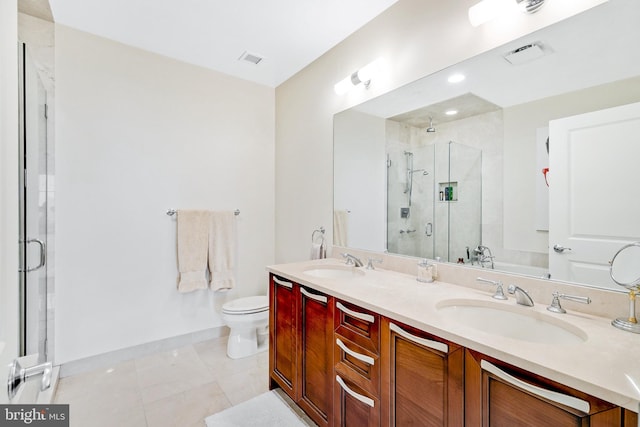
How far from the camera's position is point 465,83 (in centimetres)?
160

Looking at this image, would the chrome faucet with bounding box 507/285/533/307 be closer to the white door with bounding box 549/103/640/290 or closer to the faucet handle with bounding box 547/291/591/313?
the faucet handle with bounding box 547/291/591/313

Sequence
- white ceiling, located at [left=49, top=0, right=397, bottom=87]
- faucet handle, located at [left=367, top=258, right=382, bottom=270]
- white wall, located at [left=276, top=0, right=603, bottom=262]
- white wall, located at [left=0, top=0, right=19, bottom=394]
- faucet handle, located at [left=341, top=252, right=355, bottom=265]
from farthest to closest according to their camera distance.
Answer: faucet handle, located at [left=341, top=252, right=355, bottom=265], faucet handle, located at [left=367, top=258, right=382, bottom=270], white ceiling, located at [left=49, top=0, right=397, bottom=87], white wall, located at [left=276, top=0, right=603, bottom=262], white wall, located at [left=0, top=0, right=19, bottom=394]

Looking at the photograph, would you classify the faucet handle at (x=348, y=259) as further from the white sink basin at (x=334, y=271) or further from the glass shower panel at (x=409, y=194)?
the glass shower panel at (x=409, y=194)

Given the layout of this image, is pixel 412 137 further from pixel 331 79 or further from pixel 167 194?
pixel 167 194

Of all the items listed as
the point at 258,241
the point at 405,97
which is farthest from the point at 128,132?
the point at 405,97

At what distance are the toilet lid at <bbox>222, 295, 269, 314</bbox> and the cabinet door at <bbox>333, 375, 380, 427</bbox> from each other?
3.82 ft

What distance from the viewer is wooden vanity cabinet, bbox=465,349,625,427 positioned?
715 millimetres

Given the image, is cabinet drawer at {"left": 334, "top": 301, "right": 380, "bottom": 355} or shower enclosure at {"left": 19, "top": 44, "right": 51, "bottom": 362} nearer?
cabinet drawer at {"left": 334, "top": 301, "right": 380, "bottom": 355}

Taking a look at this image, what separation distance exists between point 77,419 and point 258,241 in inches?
70.7

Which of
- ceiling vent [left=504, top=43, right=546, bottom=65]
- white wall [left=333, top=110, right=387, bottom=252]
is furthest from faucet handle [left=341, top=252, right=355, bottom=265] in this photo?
ceiling vent [left=504, top=43, right=546, bottom=65]

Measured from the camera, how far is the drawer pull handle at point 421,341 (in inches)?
39.7

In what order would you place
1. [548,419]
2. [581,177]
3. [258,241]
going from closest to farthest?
[548,419] < [581,177] < [258,241]

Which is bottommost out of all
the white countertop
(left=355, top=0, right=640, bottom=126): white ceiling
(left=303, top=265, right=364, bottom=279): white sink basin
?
(left=303, top=265, right=364, bottom=279): white sink basin

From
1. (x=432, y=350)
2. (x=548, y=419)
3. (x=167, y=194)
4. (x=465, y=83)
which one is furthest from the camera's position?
(x=167, y=194)
